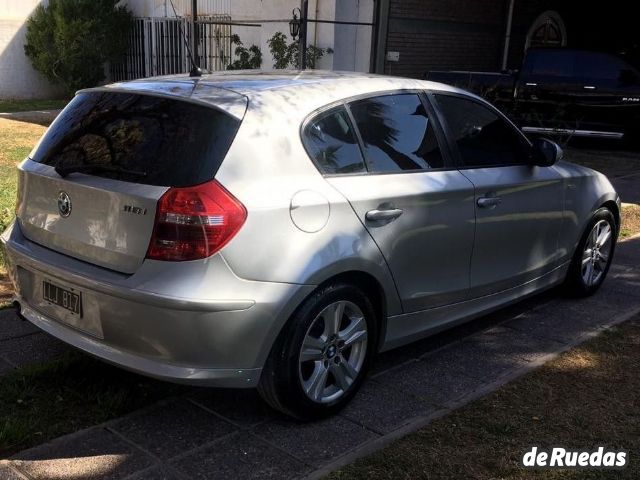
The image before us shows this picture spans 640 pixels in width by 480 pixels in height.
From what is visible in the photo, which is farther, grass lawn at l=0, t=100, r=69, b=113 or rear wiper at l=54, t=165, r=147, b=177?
grass lawn at l=0, t=100, r=69, b=113

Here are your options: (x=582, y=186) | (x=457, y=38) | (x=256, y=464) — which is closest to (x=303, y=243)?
(x=256, y=464)

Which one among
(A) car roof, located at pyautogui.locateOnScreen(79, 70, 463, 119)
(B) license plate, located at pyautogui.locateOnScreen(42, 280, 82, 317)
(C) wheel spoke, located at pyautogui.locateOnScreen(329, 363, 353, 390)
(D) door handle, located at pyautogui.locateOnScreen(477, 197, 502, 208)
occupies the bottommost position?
(C) wheel spoke, located at pyautogui.locateOnScreen(329, 363, 353, 390)

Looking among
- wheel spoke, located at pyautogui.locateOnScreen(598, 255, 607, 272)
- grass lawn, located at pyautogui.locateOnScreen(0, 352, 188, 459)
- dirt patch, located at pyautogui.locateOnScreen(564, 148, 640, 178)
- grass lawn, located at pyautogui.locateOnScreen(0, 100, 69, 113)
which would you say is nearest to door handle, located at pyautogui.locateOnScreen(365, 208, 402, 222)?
grass lawn, located at pyautogui.locateOnScreen(0, 352, 188, 459)

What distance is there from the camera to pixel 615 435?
3.59 meters

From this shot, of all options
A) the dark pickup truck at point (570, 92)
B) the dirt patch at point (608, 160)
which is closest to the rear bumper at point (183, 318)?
the dirt patch at point (608, 160)

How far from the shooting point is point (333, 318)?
3564mm

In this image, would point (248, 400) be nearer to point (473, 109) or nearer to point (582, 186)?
point (473, 109)

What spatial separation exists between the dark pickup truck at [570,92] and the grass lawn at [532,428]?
32.2 feet

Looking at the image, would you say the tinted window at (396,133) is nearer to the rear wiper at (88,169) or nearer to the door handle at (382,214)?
the door handle at (382,214)

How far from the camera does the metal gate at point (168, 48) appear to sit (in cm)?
1659

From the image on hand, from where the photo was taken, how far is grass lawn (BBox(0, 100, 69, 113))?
16188 mm

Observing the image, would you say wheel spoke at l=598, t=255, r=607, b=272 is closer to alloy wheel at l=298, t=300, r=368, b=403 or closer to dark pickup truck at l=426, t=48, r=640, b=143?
alloy wheel at l=298, t=300, r=368, b=403

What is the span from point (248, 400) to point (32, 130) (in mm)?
10551

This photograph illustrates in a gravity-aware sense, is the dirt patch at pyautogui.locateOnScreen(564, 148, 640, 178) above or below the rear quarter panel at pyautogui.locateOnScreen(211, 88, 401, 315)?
below
